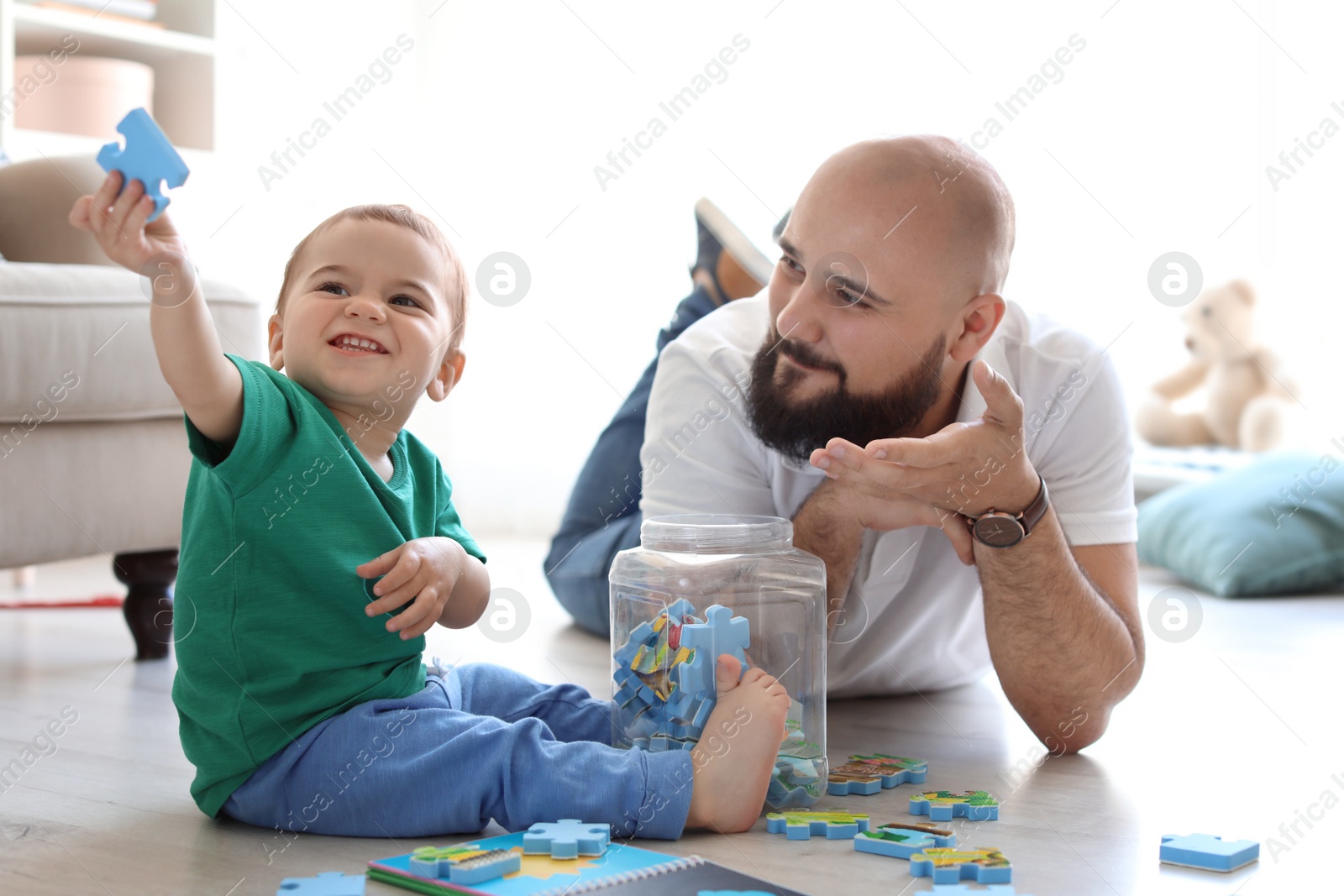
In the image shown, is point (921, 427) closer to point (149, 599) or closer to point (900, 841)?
point (900, 841)

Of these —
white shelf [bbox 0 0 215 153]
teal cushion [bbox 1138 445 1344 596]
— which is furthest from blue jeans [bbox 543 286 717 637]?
white shelf [bbox 0 0 215 153]

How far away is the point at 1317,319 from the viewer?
11.4 feet

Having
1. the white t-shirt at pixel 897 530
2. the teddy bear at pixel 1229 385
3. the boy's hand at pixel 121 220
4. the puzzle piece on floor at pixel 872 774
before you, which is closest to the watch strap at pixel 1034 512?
the white t-shirt at pixel 897 530

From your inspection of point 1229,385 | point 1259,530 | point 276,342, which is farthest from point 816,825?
point 1229,385

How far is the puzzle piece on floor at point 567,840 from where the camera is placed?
935 millimetres

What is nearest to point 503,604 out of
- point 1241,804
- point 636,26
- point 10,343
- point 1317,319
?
point 10,343

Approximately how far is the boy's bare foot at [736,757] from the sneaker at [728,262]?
1.21 meters

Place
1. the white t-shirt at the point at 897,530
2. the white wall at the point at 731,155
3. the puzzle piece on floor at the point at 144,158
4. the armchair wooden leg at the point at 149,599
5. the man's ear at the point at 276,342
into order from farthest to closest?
the white wall at the point at 731,155, the armchair wooden leg at the point at 149,599, the white t-shirt at the point at 897,530, the man's ear at the point at 276,342, the puzzle piece on floor at the point at 144,158

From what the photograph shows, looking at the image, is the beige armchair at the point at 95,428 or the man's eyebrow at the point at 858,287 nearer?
the man's eyebrow at the point at 858,287

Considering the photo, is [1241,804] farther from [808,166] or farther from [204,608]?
[808,166]

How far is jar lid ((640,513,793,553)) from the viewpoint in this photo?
111 centimetres

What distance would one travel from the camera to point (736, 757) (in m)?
1.02

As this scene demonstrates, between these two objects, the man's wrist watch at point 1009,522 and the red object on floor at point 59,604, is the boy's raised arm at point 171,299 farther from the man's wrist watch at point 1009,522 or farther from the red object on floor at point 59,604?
the red object on floor at point 59,604

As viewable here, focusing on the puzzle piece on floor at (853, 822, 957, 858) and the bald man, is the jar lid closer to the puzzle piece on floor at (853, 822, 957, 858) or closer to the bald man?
the bald man
